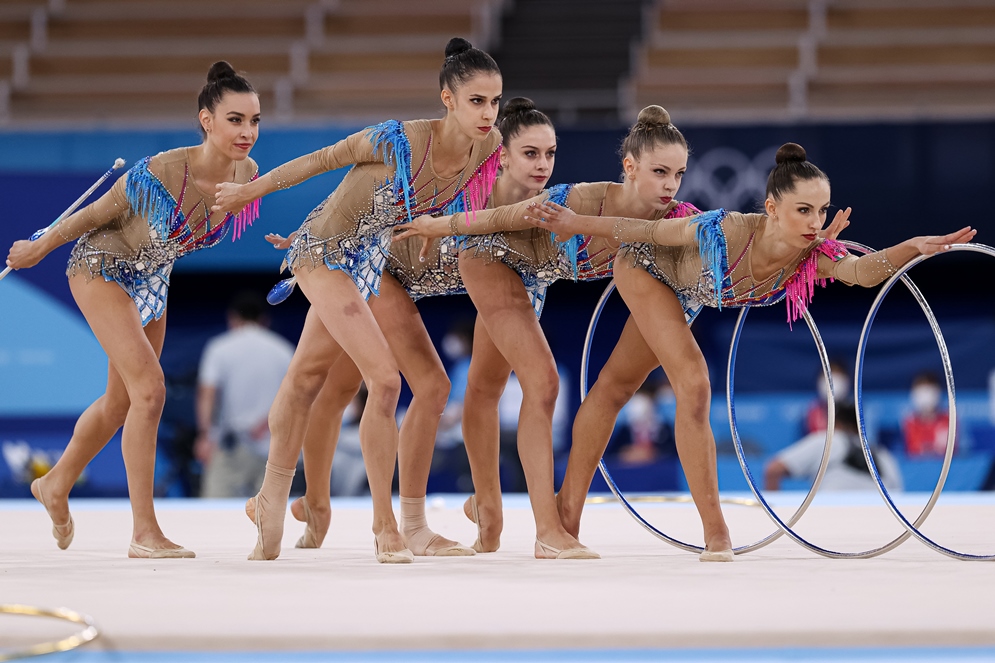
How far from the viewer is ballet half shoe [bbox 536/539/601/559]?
3.01 m

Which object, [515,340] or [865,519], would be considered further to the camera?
[865,519]

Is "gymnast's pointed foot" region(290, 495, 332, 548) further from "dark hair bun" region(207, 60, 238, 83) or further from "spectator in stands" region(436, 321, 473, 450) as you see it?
"spectator in stands" region(436, 321, 473, 450)

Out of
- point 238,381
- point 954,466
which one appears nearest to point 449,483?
point 238,381

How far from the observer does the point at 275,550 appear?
10.3ft

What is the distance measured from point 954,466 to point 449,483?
2.95 meters

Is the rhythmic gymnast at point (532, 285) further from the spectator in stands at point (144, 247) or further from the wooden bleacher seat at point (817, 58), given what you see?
the wooden bleacher seat at point (817, 58)

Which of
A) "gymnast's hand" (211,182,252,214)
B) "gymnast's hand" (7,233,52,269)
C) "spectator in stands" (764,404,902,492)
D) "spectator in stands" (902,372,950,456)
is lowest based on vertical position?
"spectator in stands" (764,404,902,492)

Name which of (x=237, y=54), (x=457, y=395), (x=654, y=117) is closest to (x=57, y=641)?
(x=654, y=117)

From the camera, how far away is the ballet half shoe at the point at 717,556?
9.64 ft

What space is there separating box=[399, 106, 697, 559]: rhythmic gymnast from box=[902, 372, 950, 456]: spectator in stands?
3.89 metres

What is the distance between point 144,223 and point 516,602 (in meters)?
1.77

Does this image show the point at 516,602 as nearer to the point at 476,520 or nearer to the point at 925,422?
the point at 476,520

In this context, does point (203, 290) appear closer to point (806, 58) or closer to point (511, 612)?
point (806, 58)

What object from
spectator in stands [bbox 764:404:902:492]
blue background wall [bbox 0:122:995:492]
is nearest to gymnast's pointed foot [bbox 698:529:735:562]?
spectator in stands [bbox 764:404:902:492]
